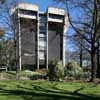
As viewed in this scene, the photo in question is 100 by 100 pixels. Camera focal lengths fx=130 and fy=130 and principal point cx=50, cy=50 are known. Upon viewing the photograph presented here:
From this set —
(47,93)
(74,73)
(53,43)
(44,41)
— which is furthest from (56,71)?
(53,43)

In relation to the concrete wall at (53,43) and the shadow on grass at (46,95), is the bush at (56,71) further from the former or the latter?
the concrete wall at (53,43)

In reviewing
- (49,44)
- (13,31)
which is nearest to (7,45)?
(49,44)

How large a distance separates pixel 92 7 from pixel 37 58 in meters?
19.2

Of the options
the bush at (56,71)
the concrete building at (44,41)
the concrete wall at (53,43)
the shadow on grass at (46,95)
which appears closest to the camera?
the shadow on grass at (46,95)

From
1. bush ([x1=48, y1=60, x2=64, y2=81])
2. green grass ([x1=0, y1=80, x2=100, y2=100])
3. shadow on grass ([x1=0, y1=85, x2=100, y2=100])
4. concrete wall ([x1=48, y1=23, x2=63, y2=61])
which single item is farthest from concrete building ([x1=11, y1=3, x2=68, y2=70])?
shadow on grass ([x1=0, y1=85, x2=100, y2=100])

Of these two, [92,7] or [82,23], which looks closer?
[92,7]

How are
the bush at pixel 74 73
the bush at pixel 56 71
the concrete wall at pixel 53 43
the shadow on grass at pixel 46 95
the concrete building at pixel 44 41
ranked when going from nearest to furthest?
the shadow on grass at pixel 46 95
the bush at pixel 56 71
the bush at pixel 74 73
the concrete building at pixel 44 41
the concrete wall at pixel 53 43

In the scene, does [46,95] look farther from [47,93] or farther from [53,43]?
[53,43]

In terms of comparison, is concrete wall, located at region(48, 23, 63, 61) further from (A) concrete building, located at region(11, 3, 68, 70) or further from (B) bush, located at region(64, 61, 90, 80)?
(B) bush, located at region(64, 61, 90, 80)

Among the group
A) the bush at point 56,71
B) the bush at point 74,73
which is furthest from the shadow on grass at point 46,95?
the bush at point 74,73

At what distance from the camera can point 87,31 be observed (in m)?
11.8

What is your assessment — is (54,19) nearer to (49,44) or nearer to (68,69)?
(49,44)

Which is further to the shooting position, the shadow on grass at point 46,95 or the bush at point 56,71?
the bush at point 56,71

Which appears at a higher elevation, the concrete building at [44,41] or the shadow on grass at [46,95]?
the concrete building at [44,41]
